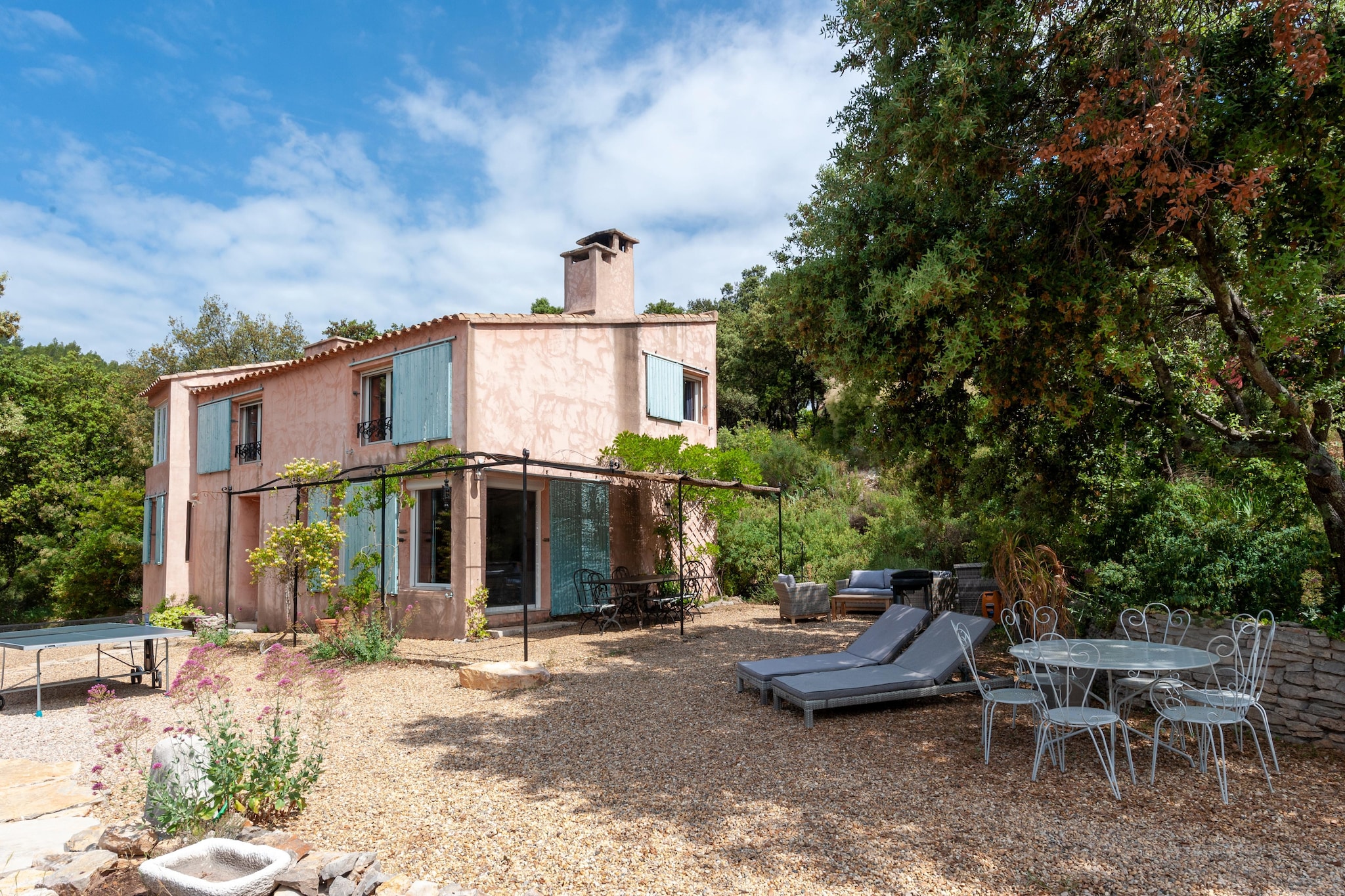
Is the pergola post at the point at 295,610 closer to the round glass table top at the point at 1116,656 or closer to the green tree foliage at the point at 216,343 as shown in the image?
the round glass table top at the point at 1116,656

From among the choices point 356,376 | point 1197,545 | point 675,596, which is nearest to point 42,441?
point 356,376

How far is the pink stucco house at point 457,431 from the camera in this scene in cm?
1187

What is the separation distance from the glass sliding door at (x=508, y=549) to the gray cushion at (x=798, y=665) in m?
6.32

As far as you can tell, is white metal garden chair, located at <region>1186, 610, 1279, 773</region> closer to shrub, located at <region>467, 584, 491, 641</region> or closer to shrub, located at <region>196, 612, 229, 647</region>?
shrub, located at <region>467, 584, 491, 641</region>

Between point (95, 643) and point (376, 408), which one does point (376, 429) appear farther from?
point (95, 643)

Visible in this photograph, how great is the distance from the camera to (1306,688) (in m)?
5.46

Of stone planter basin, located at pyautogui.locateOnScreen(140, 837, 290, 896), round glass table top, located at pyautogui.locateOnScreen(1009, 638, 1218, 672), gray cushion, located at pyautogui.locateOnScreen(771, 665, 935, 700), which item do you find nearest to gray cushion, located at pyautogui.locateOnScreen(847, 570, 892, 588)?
gray cushion, located at pyautogui.locateOnScreen(771, 665, 935, 700)

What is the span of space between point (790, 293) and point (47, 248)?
18.4m

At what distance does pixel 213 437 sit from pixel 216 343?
13.9 metres

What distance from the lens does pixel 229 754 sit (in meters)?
4.04

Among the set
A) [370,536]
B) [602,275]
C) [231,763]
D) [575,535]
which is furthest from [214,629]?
[231,763]

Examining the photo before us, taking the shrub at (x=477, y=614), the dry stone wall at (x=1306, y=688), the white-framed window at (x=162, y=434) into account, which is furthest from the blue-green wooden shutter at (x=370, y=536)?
the dry stone wall at (x=1306, y=688)

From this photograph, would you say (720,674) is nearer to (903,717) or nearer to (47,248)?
(903,717)

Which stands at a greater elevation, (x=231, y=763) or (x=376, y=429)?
(x=376, y=429)
